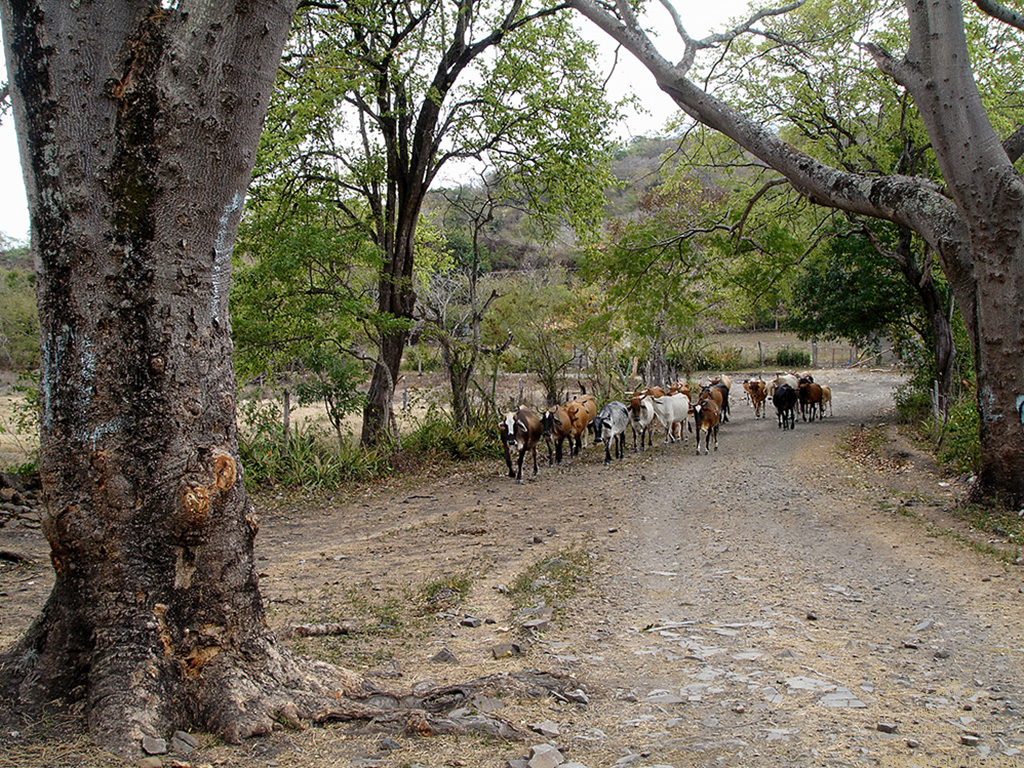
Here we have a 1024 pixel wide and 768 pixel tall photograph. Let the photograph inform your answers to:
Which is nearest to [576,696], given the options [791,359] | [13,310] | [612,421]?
[612,421]

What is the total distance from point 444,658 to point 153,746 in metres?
1.93

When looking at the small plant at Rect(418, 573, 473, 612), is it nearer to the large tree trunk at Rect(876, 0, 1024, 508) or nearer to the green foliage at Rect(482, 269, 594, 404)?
the large tree trunk at Rect(876, 0, 1024, 508)

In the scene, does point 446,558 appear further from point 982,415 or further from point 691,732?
point 982,415

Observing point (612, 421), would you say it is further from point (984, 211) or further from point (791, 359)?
point (791, 359)

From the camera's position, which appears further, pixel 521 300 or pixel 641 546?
pixel 521 300

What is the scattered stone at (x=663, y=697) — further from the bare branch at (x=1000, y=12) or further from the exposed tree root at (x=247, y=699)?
the bare branch at (x=1000, y=12)

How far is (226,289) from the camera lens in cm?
365

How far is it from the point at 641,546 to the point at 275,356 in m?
7.61

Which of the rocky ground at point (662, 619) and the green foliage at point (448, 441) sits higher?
the green foliage at point (448, 441)

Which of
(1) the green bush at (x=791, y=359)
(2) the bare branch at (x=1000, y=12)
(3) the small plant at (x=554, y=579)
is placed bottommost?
(3) the small plant at (x=554, y=579)

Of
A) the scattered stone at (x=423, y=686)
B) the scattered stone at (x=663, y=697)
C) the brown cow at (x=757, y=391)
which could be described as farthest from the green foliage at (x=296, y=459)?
the brown cow at (x=757, y=391)

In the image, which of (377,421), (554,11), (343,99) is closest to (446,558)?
(377,421)

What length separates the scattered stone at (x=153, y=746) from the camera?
296cm

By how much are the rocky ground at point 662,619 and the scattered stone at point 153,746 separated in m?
0.06
